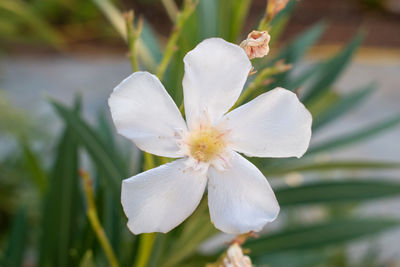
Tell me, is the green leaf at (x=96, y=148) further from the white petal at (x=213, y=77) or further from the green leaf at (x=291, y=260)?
the green leaf at (x=291, y=260)

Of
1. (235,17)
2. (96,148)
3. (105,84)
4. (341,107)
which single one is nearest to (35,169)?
(96,148)

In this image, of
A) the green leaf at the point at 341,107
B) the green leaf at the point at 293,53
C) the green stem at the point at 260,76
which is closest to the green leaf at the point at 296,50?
the green leaf at the point at 293,53

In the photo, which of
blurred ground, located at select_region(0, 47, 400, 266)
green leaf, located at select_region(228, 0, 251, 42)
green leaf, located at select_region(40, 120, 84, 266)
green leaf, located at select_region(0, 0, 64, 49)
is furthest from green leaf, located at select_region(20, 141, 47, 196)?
green leaf, located at select_region(0, 0, 64, 49)

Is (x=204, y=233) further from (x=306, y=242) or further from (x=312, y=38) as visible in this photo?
(x=312, y=38)

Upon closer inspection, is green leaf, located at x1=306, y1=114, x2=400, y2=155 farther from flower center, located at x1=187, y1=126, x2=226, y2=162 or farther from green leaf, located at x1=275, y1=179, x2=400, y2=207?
flower center, located at x1=187, y1=126, x2=226, y2=162

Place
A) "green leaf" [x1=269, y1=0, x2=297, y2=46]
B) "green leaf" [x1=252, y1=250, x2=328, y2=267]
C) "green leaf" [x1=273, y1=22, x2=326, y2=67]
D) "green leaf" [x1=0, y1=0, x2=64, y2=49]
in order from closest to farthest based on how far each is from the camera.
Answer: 1. "green leaf" [x1=269, y1=0, x2=297, y2=46]
2. "green leaf" [x1=273, y1=22, x2=326, y2=67]
3. "green leaf" [x1=252, y1=250, x2=328, y2=267]
4. "green leaf" [x1=0, y1=0, x2=64, y2=49]

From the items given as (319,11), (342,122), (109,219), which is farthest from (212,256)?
(319,11)

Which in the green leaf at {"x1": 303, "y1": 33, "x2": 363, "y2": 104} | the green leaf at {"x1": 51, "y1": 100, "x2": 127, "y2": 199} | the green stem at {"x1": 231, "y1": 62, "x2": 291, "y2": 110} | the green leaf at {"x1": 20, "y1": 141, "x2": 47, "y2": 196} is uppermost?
the green stem at {"x1": 231, "y1": 62, "x2": 291, "y2": 110}
